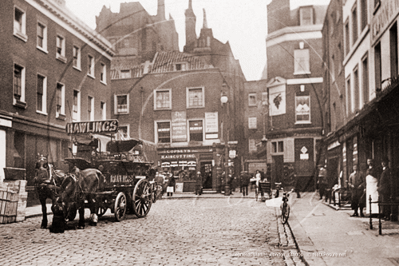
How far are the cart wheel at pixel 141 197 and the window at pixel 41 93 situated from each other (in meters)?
8.01

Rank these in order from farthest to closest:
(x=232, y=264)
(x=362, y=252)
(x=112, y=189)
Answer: (x=112, y=189) < (x=362, y=252) < (x=232, y=264)

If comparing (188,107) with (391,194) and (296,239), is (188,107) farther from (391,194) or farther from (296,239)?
(296,239)

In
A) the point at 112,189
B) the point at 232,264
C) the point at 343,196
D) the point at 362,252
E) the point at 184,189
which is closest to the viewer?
the point at 232,264

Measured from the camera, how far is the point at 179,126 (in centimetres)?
3753

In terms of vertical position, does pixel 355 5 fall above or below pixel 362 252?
above

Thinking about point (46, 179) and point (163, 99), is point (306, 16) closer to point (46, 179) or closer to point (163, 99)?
point (163, 99)

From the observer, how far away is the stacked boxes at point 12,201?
38.6 ft

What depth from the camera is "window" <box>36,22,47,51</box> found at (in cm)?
1786

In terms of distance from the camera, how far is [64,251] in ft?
23.9

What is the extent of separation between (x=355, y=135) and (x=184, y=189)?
1638 centimetres

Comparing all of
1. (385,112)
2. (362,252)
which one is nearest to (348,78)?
(385,112)

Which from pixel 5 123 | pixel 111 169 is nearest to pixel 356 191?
pixel 111 169

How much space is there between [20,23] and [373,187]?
46.0 feet

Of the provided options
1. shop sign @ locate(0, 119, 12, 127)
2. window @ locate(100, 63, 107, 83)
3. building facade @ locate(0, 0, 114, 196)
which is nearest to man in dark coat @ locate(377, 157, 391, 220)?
building facade @ locate(0, 0, 114, 196)
